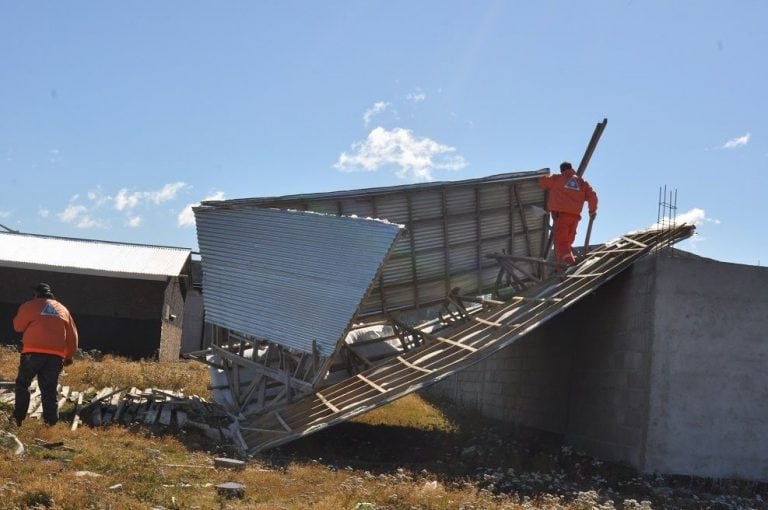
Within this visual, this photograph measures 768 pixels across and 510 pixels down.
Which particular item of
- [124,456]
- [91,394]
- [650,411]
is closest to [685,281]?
[650,411]

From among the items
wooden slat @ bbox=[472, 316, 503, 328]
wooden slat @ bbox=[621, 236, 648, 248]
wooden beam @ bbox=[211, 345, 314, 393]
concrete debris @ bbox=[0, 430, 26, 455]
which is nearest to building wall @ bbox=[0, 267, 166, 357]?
wooden beam @ bbox=[211, 345, 314, 393]

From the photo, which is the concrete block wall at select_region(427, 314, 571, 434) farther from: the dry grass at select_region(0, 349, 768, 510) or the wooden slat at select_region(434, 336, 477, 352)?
the wooden slat at select_region(434, 336, 477, 352)

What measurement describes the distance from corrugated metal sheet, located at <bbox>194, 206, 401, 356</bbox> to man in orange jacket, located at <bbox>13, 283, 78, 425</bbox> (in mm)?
2955

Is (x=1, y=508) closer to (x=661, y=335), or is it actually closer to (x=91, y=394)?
(x=91, y=394)

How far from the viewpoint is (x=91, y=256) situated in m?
22.2

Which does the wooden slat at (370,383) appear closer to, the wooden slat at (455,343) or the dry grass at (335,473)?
Result: the dry grass at (335,473)

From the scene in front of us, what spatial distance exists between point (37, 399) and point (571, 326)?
8.52 m

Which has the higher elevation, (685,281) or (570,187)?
→ (570,187)

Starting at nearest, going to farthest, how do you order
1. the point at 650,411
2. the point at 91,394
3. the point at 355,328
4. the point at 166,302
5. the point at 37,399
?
the point at 650,411 → the point at 37,399 → the point at 91,394 → the point at 355,328 → the point at 166,302

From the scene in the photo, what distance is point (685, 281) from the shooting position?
32.0 feet

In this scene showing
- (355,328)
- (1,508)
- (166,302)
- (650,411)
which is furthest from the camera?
(166,302)

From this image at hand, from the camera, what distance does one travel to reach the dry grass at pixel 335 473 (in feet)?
21.4

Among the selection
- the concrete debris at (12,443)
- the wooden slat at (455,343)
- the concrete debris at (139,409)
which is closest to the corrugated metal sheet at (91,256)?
the concrete debris at (139,409)

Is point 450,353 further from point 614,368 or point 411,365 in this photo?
point 614,368
